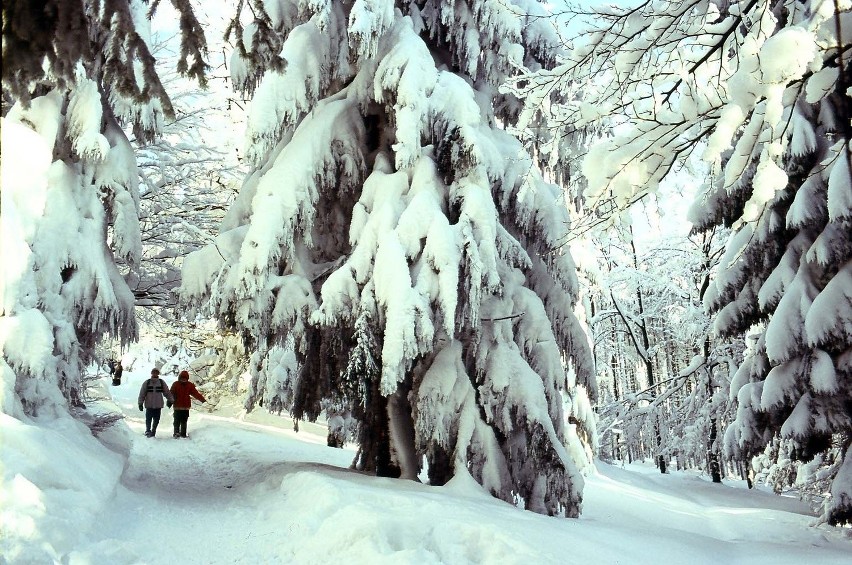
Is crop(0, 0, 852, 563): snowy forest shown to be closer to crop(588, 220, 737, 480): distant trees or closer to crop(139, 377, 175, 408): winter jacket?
crop(588, 220, 737, 480): distant trees

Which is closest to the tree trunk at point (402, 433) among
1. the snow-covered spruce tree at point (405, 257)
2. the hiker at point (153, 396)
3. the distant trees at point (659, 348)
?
the snow-covered spruce tree at point (405, 257)

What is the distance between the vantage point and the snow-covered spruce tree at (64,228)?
5723 millimetres

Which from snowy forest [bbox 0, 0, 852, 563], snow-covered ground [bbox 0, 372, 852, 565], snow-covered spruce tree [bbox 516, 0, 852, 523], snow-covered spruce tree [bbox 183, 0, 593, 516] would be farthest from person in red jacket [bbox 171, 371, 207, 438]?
snow-covered spruce tree [bbox 516, 0, 852, 523]

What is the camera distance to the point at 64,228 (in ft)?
22.6

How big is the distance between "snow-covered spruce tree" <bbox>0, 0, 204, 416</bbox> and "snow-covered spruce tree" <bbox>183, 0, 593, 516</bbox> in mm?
1089

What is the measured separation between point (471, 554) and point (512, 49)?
5.99 m

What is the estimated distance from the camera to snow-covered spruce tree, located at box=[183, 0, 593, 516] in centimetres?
657

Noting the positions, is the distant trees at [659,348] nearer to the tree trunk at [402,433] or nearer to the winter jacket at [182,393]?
the tree trunk at [402,433]

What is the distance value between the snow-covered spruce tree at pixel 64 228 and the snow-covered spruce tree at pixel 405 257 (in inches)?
42.9

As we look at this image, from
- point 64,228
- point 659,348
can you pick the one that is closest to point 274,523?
point 64,228

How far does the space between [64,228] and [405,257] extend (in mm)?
3778

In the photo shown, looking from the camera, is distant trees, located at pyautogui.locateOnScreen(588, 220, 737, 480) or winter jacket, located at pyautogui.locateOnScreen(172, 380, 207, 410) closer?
distant trees, located at pyautogui.locateOnScreen(588, 220, 737, 480)

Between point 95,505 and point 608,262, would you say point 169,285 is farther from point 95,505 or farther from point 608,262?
point 608,262

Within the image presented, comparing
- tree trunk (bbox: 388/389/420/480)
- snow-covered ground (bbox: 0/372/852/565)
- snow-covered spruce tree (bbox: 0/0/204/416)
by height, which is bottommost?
snow-covered ground (bbox: 0/372/852/565)
